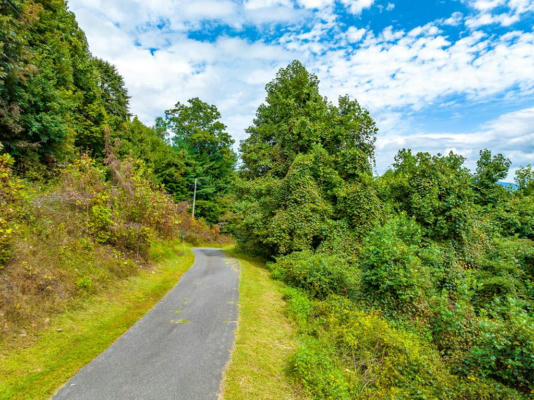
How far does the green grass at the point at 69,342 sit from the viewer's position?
13.1ft

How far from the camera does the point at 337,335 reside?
6.72 meters

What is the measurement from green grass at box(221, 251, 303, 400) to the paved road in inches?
10.7

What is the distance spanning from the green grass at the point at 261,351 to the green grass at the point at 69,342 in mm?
2831

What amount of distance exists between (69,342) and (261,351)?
4.11m

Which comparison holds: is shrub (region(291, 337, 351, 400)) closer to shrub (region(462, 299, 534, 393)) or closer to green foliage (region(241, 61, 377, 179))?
shrub (region(462, 299, 534, 393))

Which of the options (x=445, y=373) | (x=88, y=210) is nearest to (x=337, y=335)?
(x=445, y=373)

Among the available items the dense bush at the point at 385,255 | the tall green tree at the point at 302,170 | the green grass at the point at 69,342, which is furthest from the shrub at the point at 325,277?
the green grass at the point at 69,342

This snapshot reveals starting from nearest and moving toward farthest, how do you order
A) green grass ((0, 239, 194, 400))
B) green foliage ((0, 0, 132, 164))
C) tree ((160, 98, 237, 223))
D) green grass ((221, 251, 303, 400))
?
1. green grass ((0, 239, 194, 400))
2. green grass ((221, 251, 303, 400))
3. green foliage ((0, 0, 132, 164))
4. tree ((160, 98, 237, 223))

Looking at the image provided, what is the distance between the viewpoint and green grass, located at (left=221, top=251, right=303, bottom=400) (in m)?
4.36

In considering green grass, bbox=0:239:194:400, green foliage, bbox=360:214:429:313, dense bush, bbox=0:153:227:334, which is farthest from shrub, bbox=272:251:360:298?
dense bush, bbox=0:153:227:334

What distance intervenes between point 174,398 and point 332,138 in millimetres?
17728

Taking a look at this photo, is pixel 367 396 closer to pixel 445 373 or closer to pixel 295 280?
pixel 445 373

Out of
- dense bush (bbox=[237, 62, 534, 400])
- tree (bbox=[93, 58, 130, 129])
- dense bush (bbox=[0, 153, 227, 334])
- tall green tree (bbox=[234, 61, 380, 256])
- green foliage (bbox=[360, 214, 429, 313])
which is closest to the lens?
dense bush (bbox=[237, 62, 534, 400])

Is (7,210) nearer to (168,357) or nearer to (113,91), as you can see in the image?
(168,357)
